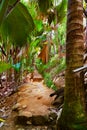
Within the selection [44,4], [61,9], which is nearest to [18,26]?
[44,4]

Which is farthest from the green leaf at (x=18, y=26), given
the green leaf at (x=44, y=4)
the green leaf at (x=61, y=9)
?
the green leaf at (x=61, y=9)

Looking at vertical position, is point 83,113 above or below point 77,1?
below

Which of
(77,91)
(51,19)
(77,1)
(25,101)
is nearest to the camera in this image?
(77,91)

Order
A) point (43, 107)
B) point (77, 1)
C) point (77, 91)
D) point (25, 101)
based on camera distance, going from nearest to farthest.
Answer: point (77, 91) → point (77, 1) → point (43, 107) → point (25, 101)

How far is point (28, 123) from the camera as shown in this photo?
8.98 ft

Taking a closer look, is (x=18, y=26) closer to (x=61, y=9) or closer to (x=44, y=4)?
(x=44, y=4)

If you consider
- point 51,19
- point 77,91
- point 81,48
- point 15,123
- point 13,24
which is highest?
point 51,19

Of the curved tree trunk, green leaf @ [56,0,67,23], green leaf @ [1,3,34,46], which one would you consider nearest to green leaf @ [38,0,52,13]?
green leaf @ [1,3,34,46]

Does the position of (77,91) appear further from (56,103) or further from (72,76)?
(56,103)

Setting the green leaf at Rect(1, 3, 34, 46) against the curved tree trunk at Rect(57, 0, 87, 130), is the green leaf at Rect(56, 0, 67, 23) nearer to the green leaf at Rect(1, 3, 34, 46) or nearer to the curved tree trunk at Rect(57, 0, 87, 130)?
the green leaf at Rect(1, 3, 34, 46)

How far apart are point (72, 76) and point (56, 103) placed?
43.0 inches

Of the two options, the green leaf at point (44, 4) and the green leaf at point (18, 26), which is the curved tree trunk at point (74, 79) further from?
the green leaf at point (44, 4)

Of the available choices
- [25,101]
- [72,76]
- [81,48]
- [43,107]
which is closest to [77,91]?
[72,76]

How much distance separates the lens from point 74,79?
7.23ft
